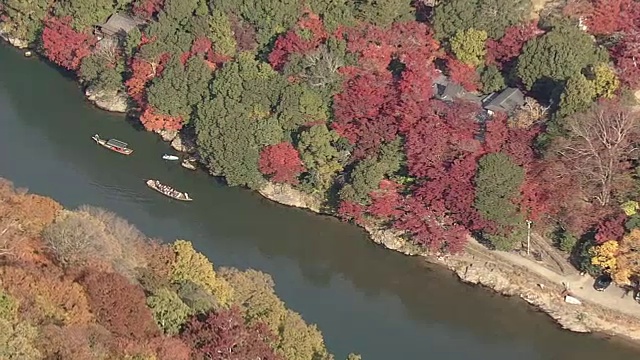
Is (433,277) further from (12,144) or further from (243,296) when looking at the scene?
(12,144)

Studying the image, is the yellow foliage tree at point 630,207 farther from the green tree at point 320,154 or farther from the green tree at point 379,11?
the green tree at point 379,11

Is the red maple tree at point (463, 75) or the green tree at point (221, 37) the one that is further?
the green tree at point (221, 37)

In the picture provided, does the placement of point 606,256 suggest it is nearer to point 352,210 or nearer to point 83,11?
point 352,210

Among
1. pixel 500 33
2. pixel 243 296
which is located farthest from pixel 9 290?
pixel 500 33

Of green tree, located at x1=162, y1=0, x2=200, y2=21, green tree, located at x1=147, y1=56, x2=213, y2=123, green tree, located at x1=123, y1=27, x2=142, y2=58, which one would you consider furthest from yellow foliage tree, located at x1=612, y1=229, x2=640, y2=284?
green tree, located at x1=123, y1=27, x2=142, y2=58

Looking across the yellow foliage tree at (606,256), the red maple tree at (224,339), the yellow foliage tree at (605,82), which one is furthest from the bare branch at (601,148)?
the red maple tree at (224,339)

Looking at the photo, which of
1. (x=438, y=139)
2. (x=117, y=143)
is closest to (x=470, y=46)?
(x=438, y=139)
